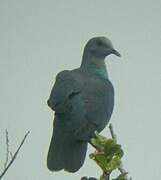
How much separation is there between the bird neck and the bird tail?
0.31 meters

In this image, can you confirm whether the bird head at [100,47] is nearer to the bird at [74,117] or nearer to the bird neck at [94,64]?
the bird neck at [94,64]

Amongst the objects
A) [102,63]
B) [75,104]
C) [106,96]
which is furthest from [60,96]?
[102,63]

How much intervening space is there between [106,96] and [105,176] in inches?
19.8

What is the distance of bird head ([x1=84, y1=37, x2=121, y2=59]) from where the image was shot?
1137 mm

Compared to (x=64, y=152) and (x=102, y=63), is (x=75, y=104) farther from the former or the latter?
(x=102, y=63)

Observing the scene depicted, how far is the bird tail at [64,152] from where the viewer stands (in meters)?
0.79

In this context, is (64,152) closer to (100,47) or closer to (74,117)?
(74,117)

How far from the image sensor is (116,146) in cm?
42

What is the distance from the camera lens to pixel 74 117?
31.6 inches

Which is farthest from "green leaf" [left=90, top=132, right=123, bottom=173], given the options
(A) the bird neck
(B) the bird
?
(A) the bird neck

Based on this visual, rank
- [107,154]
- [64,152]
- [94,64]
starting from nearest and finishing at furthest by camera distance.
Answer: [107,154] → [64,152] → [94,64]

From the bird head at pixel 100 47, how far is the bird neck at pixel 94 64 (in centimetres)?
1

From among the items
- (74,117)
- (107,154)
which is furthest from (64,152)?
(107,154)

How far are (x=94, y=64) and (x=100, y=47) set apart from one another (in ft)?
0.15
